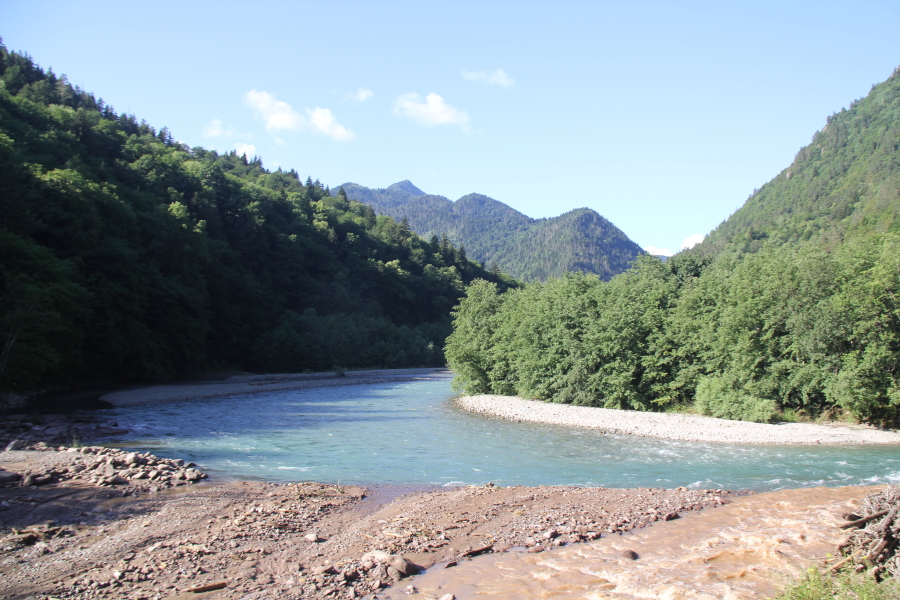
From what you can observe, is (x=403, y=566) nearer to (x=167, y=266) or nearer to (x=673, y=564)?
(x=673, y=564)

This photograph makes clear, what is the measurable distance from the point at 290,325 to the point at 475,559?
64.6m

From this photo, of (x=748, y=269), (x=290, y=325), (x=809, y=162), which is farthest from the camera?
(x=809, y=162)

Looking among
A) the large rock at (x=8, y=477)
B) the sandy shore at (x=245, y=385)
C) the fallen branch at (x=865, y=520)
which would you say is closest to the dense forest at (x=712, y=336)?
the fallen branch at (x=865, y=520)

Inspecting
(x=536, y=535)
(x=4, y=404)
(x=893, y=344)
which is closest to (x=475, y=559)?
(x=536, y=535)

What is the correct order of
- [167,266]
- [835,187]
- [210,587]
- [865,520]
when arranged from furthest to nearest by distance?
[835,187] → [167,266] → [865,520] → [210,587]

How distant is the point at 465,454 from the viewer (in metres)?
19.7

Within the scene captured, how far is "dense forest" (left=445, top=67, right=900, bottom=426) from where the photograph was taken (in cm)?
2305

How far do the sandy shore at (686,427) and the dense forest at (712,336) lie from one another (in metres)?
1.46

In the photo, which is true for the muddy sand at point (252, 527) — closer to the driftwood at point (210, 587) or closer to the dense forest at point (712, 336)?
the driftwood at point (210, 587)

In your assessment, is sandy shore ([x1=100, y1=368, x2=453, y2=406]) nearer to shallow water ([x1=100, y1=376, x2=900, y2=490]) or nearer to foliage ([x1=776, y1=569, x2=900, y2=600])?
shallow water ([x1=100, y1=376, x2=900, y2=490])

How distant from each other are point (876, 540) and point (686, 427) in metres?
17.2

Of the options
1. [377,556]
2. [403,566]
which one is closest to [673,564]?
[403,566]

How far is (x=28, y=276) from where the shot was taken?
30.4 meters

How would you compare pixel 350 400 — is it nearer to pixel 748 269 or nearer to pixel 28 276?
pixel 28 276
